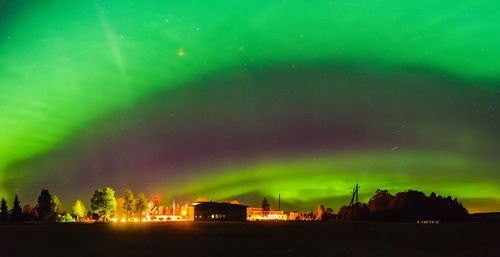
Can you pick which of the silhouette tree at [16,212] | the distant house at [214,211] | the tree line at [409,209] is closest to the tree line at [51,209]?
the silhouette tree at [16,212]

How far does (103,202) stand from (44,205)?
26.4 meters

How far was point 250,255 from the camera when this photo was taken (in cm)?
3134

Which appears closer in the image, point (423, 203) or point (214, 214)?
point (423, 203)

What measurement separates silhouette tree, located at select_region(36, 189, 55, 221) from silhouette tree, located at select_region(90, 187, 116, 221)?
23.2m

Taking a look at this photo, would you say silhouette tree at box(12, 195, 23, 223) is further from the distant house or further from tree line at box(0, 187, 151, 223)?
the distant house

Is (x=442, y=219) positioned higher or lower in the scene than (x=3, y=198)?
lower

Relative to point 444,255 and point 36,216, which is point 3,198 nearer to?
point 36,216

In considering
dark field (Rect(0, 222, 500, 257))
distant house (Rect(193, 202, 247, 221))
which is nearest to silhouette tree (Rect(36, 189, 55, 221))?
distant house (Rect(193, 202, 247, 221))

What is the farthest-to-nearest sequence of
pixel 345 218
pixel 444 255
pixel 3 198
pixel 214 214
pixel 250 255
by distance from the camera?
1. pixel 214 214
2. pixel 345 218
3. pixel 3 198
4. pixel 444 255
5. pixel 250 255

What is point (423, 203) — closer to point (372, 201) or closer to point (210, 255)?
point (372, 201)

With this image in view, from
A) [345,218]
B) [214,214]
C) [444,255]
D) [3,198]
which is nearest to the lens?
[444,255]

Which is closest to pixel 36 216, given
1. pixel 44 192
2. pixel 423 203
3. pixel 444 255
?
pixel 44 192

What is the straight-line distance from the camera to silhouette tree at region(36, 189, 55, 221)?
156750mm

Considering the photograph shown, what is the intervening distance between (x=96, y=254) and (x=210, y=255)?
7.85m
